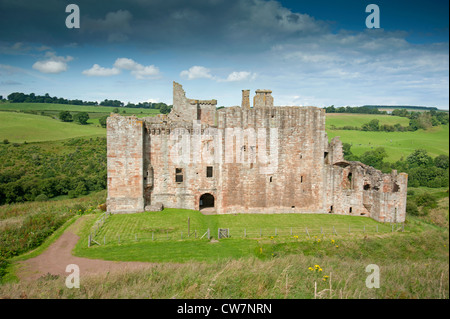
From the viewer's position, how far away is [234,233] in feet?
70.7

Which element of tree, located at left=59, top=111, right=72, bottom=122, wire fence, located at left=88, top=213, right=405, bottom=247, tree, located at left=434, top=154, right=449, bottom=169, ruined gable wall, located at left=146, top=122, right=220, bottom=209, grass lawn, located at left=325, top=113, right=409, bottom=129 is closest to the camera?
wire fence, located at left=88, top=213, right=405, bottom=247

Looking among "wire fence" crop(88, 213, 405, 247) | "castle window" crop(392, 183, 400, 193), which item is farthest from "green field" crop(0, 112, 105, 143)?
"castle window" crop(392, 183, 400, 193)

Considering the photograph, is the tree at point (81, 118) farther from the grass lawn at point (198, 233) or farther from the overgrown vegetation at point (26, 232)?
the grass lawn at point (198, 233)

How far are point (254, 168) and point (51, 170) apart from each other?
32.4 metres

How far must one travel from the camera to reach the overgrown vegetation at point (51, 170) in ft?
127

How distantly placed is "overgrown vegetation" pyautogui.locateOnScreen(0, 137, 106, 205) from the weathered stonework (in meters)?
20.7

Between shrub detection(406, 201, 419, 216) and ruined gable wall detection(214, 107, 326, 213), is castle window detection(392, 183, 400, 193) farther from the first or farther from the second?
shrub detection(406, 201, 419, 216)

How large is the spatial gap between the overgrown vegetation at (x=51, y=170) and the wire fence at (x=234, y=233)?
20.9m

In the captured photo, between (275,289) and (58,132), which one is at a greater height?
(58,132)

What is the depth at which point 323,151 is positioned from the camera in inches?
1028

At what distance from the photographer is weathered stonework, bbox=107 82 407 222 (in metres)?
25.4

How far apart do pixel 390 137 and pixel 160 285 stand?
67.0 meters
